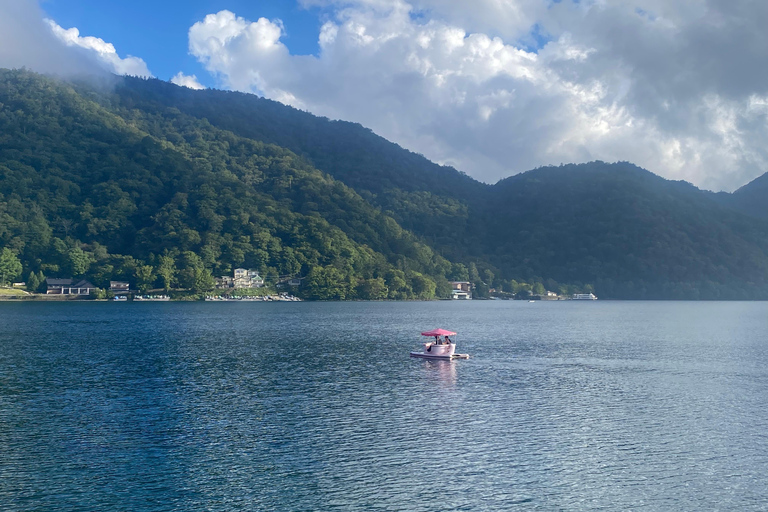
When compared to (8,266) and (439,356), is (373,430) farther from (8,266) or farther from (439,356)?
(8,266)

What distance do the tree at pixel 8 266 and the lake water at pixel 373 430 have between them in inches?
5453

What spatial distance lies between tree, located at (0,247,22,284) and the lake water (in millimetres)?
138506

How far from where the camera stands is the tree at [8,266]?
191625mm

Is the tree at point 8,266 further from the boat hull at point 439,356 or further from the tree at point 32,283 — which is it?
the boat hull at point 439,356

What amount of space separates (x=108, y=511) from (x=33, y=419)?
16922 millimetres

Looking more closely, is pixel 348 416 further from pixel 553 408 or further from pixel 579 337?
pixel 579 337

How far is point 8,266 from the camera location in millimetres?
192875

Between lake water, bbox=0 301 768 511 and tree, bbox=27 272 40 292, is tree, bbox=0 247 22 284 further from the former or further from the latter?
lake water, bbox=0 301 768 511

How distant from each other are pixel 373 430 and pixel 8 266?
193851mm

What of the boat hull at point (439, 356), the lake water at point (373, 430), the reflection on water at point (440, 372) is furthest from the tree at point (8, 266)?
the reflection on water at point (440, 372)

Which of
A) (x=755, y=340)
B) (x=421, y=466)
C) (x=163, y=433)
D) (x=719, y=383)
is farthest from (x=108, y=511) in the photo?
(x=755, y=340)

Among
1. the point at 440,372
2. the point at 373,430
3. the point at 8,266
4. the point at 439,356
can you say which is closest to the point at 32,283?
the point at 8,266

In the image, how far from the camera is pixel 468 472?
29.4 m

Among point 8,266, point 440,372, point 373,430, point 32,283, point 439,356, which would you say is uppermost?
point 8,266
